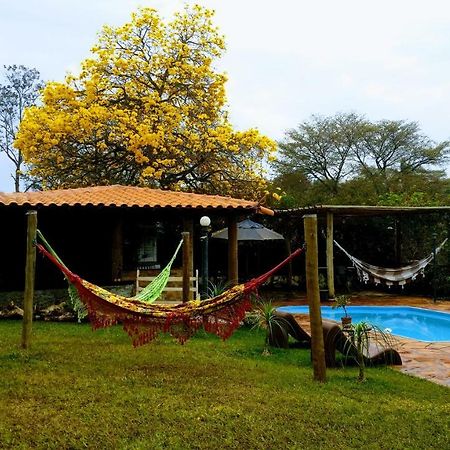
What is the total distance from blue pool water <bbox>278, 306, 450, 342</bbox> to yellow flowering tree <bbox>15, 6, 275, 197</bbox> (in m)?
4.69

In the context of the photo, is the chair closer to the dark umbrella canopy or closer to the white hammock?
the white hammock

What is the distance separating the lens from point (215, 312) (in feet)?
16.7

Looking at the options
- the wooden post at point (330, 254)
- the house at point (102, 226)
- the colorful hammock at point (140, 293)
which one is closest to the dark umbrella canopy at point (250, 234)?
the wooden post at point (330, 254)

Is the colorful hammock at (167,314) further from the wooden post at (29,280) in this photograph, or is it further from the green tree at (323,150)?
the green tree at (323,150)

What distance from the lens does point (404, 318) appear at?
10.6 m

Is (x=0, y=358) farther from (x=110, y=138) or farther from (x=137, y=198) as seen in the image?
(x=110, y=138)

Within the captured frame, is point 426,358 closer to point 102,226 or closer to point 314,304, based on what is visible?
point 314,304

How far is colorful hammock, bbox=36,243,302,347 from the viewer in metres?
5.00

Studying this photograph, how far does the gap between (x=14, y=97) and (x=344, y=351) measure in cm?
2315

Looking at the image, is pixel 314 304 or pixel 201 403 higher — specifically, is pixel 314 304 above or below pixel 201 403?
above

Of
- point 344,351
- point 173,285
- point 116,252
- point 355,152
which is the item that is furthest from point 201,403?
point 355,152

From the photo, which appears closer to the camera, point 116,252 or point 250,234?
point 116,252

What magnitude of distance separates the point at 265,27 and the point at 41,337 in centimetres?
751

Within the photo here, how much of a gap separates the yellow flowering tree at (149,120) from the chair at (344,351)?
28.4ft
